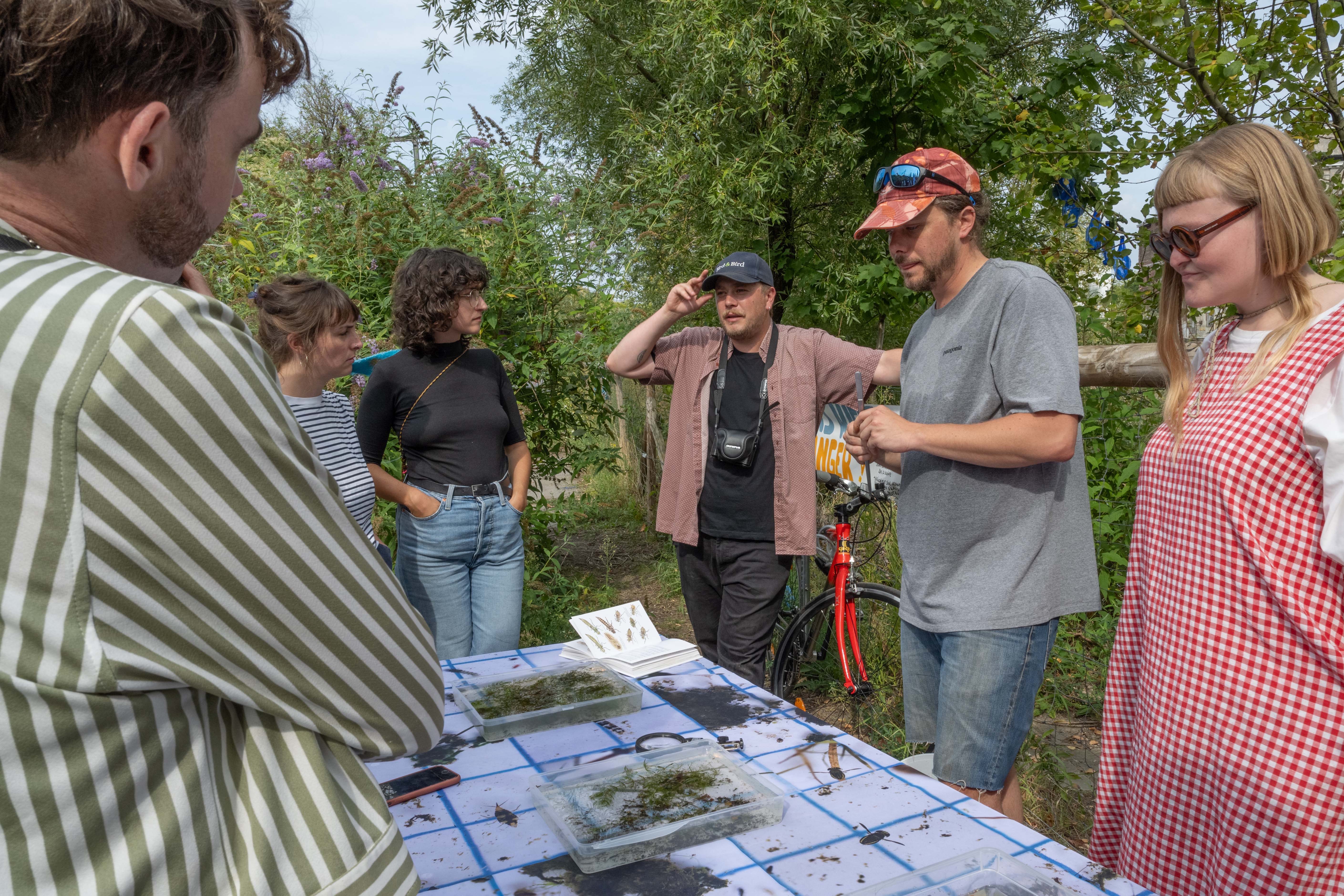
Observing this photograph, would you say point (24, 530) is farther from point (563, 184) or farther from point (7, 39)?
point (563, 184)

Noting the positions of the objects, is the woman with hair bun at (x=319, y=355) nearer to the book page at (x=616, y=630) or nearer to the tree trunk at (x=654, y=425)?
the book page at (x=616, y=630)

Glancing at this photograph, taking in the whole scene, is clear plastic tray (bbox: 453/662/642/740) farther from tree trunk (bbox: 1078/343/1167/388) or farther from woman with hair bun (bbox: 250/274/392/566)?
tree trunk (bbox: 1078/343/1167/388)

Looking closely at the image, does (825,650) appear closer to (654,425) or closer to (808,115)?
(654,425)

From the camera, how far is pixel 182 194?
0.78 meters

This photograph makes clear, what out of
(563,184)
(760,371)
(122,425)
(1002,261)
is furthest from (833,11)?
(122,425)

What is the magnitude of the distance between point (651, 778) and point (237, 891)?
78 cm

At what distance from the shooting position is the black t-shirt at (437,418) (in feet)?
10.9

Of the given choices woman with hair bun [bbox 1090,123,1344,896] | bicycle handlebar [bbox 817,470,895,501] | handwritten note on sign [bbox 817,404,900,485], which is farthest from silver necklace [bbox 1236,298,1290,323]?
bicycle handlebar [bbox 817,470,895,501]

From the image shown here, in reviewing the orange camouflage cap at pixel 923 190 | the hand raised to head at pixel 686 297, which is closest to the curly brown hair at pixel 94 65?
the orange camouflage cap at pixel 923 190

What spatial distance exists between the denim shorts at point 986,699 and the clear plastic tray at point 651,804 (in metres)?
0.80

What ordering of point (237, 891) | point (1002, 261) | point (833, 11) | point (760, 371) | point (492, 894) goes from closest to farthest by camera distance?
point (237, 891) < point (492, 894) < point (1002, 261) < point (760, 371) < point (833, 11)

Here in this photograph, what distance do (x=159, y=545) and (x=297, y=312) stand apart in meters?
2.47

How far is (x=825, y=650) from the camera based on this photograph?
13.4 feet

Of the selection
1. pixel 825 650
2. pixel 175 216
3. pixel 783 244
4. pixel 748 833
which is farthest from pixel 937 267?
pixel 783 244
